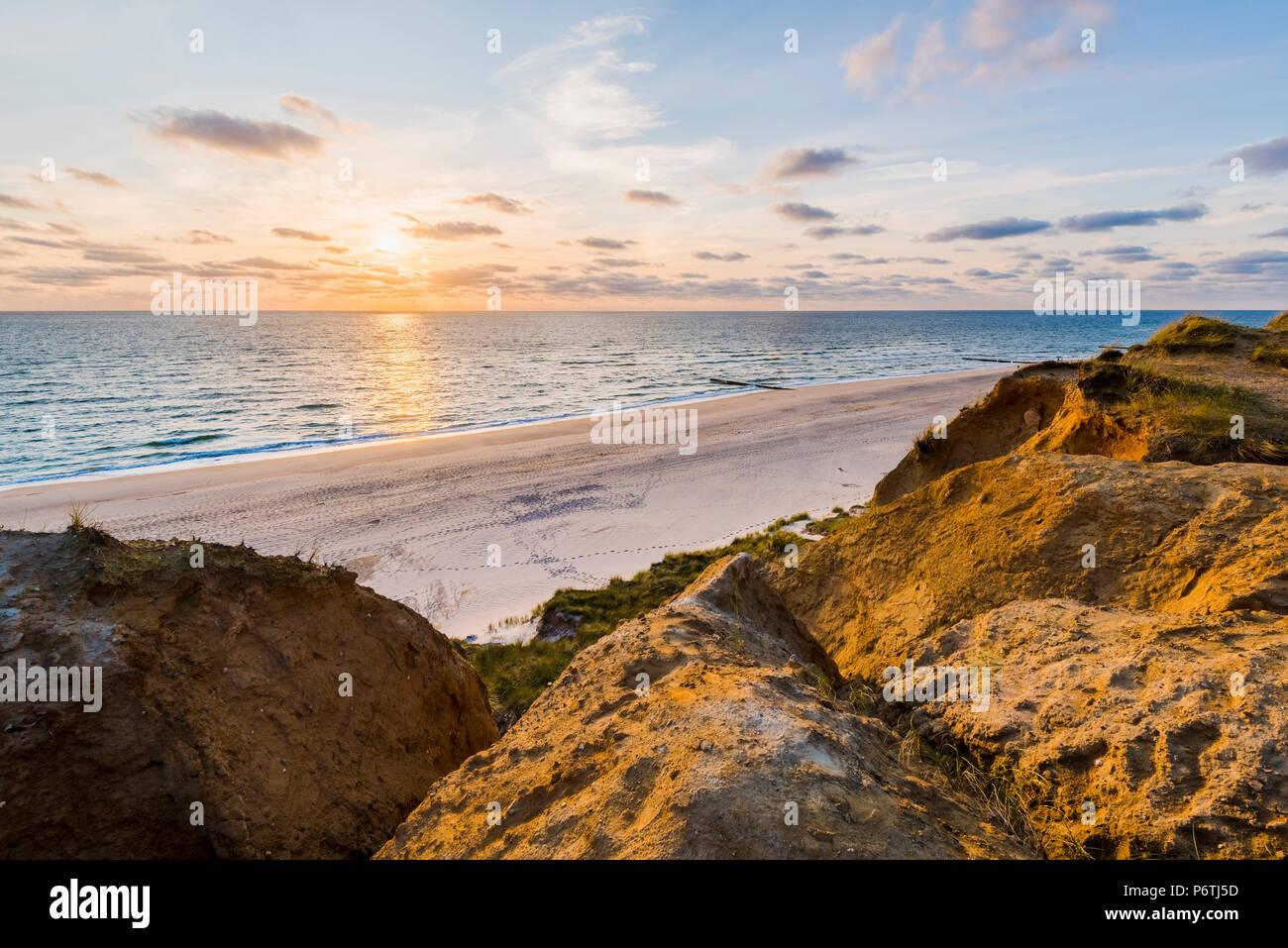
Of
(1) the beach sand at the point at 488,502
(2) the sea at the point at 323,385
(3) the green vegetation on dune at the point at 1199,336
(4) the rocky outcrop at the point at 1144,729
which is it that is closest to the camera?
(4) the rocky outcrop at the point at 1144,729

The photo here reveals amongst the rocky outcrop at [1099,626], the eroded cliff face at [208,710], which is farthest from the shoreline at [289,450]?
the eroded cliff face at [208,710]

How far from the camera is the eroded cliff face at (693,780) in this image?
2.80 meters

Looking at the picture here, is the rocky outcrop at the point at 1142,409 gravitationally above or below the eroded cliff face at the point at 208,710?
above

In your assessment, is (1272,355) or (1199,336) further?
(1199,336)

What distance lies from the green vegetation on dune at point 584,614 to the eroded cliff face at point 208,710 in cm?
311

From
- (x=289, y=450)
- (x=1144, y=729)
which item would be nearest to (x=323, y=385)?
(x=289, y=450)

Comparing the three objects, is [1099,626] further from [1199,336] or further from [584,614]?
[1199,336]

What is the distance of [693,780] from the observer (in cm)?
304

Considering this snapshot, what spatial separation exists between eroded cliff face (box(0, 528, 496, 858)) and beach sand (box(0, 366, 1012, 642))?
7.12 metres

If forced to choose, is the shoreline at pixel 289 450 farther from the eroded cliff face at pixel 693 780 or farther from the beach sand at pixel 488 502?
the eroded cliff face at pixel 693 780

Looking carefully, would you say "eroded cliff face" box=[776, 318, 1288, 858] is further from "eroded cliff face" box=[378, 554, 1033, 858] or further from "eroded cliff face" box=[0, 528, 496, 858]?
"eroded cliff face" box=[0, 528, 496, 858]

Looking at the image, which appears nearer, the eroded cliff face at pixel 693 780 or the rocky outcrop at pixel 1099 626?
the eroded cliff face at pixel 693 780

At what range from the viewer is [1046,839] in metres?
3.56

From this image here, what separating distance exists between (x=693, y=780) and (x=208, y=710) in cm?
407
